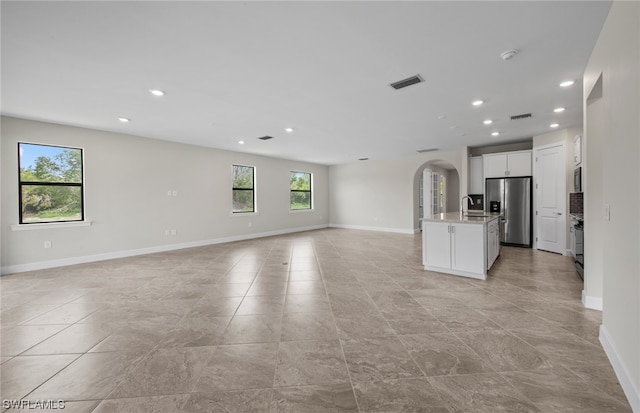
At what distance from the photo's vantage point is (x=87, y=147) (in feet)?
15.9

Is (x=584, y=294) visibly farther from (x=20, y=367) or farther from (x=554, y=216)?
(x=20, y=367)

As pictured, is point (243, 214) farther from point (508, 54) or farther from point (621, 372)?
point (621, 372)

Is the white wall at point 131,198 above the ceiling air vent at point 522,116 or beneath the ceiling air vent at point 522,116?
beneath

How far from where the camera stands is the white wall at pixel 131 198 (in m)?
4.21

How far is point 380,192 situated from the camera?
9.16 m

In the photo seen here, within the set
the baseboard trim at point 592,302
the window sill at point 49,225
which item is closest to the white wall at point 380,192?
the baseboard trim at point 592,302

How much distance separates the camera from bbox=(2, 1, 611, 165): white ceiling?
1903 mm

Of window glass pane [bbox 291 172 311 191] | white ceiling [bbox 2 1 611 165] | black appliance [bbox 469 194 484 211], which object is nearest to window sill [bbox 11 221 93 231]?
white ceiling [bbox 2 1 611 165]

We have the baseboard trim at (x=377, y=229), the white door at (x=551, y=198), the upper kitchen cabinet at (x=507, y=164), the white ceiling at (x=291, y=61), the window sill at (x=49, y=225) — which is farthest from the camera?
the baseboard trim at (x=377, y=229)

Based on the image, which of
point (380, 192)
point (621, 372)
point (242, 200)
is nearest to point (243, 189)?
point (242, 200)

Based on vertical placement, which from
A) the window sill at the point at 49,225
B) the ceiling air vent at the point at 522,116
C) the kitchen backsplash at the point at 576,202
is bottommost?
the window sill at the point at 49,225

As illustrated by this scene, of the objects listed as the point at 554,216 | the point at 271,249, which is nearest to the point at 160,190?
the point at 271,249

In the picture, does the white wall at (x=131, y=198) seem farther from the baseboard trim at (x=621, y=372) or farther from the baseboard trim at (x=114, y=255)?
the baseboard trim at (x=621, y=372)

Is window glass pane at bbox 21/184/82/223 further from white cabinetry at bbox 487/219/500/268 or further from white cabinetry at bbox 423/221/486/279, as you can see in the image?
white cabinetry at bbox 487/219/500/268
